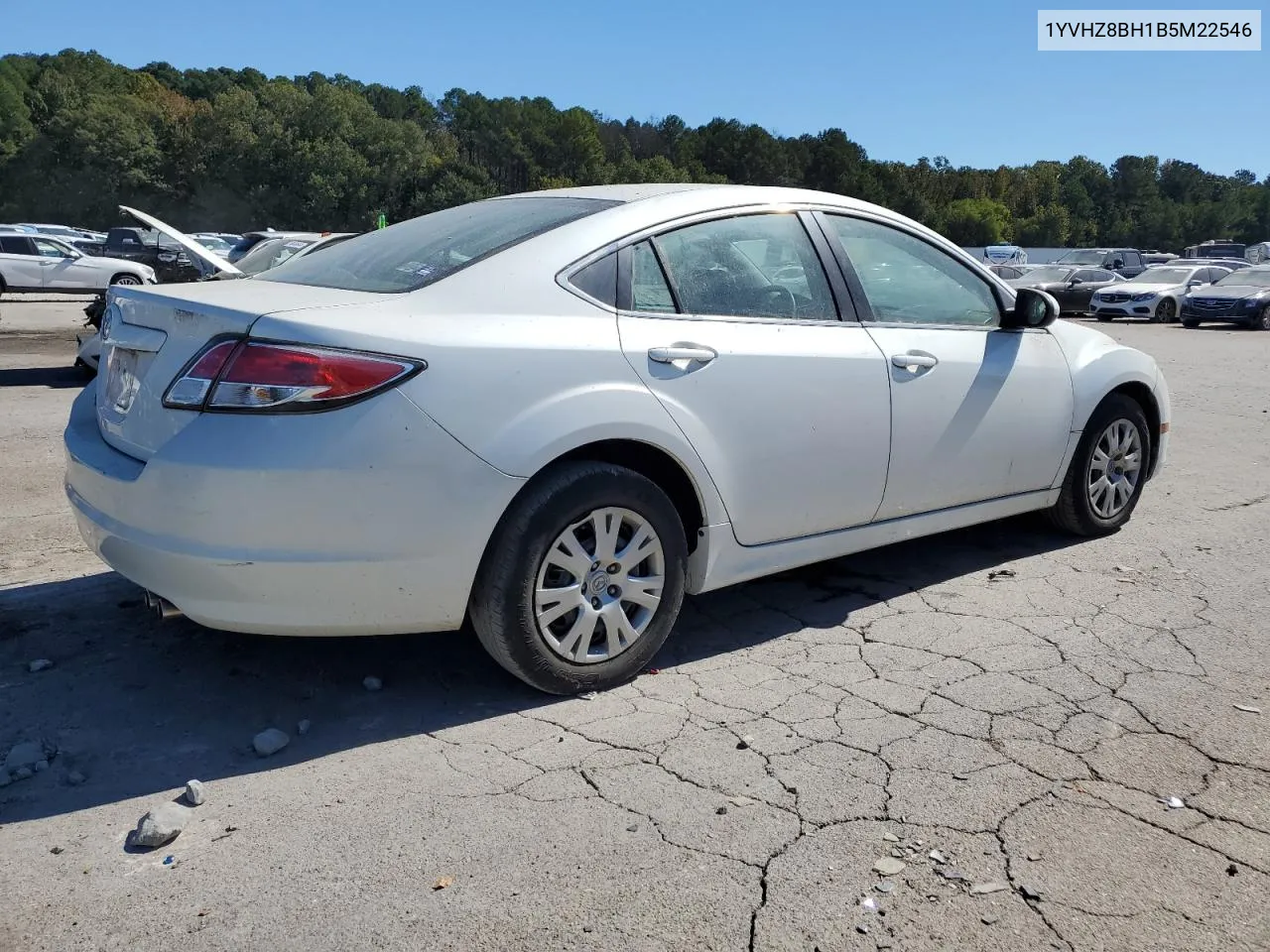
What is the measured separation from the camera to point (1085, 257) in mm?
40844

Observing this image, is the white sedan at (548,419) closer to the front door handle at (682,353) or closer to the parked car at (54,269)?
the front door handle at (682,353)

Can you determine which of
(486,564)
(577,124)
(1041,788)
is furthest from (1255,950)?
(577,124)

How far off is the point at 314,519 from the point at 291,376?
41cm

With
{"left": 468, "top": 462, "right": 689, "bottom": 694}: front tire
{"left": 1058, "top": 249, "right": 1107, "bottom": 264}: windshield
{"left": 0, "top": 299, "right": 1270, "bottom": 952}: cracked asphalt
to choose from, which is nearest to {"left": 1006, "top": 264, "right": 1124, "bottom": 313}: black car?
{"left": 1058, "top": 249, "right": 1107, "bottom": 264}: windshield

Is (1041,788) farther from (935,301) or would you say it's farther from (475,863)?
(935,301)

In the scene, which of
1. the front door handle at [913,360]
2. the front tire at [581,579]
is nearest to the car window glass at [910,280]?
the front door handle at [913,360]

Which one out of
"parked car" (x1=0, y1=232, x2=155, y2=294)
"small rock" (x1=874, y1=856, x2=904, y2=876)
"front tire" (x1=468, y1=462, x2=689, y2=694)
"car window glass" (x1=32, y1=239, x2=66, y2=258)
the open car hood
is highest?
"car window glass" (x1=32, y1=239, x2=66, y2=258)

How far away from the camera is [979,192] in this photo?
120938 millimetres

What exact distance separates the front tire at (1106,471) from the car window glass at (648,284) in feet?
8.47

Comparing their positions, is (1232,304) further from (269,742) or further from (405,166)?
(405,166)

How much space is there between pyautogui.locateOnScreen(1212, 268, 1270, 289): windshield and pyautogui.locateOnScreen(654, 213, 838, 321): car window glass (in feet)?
82.6

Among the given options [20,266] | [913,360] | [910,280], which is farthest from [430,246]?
[20,266]

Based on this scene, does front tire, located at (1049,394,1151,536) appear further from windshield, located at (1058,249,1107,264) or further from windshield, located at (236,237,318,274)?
windshield, located at (1058,249,1107,264)

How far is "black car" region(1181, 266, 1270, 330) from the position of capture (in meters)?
24.5
